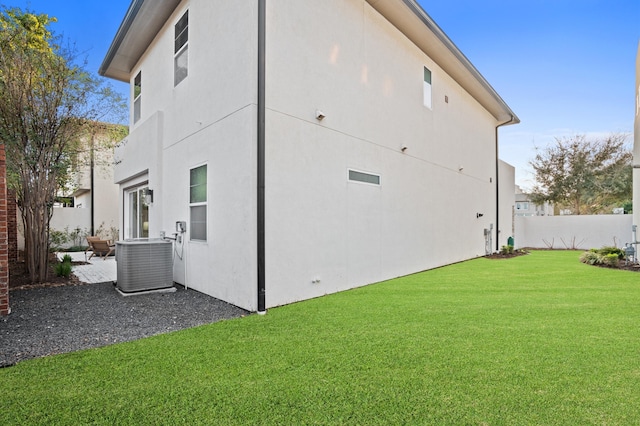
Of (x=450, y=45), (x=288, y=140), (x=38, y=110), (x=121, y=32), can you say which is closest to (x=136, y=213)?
(x=38, y=110)

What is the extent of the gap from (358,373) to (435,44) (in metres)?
8.68

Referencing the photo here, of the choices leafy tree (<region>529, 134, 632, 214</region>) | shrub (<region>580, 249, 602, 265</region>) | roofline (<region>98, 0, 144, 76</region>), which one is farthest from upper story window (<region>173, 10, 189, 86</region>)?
leafy tree (<region>529, 134, 632, 214</region>)

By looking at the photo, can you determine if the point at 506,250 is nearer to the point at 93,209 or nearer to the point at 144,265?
the point at 144,265

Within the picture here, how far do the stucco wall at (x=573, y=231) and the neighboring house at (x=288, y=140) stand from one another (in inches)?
390

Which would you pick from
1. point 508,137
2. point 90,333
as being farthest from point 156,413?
point 508,137

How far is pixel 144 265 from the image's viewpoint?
20.8 feet

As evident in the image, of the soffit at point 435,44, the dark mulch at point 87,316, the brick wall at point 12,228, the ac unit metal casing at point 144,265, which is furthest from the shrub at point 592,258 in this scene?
the brick wall at point 12,228

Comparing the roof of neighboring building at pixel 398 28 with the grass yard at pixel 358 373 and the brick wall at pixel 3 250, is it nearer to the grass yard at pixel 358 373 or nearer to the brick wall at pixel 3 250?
the brick wall at pixel 3 250

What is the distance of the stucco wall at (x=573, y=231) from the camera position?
1587 cm

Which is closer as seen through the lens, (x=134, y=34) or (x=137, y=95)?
(x=134, y=34)

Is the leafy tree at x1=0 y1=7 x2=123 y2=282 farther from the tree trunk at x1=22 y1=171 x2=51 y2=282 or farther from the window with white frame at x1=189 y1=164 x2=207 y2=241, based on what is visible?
the window with white frame at x1=189 y1=164 x2=207 y2=241

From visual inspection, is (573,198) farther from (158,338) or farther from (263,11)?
(158,338)

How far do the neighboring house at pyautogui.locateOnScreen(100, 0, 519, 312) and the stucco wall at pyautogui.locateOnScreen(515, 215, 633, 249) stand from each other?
991 cm

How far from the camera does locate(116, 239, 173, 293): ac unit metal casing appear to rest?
244 inches
